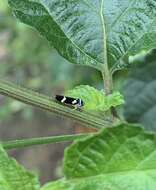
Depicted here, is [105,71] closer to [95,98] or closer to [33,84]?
[95,98]

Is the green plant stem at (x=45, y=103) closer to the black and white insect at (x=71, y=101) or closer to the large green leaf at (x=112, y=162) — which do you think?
the black and white insect at (x=71, y=101)

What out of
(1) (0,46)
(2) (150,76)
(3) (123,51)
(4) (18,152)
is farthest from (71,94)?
(1) (0,46)

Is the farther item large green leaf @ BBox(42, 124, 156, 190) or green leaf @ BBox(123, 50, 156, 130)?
green leaf @ BBox(123, 50, 156, 130)

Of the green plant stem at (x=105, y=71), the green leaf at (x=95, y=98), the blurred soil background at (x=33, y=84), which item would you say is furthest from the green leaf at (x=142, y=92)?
the blurred soil background at (x=33, y=84)

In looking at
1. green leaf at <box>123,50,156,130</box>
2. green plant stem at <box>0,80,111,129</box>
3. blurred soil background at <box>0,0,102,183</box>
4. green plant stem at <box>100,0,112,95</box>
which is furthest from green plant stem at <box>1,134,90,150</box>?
blurred soil background at <box>0,0,102,183</box>

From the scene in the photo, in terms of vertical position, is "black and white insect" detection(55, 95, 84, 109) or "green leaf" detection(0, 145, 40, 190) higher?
"black and white insect" detection(55, 95, 84, 109)

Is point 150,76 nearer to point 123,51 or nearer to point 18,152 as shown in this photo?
point 123,51

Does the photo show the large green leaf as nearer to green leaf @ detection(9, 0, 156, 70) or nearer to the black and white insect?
the black and white insect
